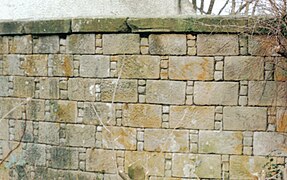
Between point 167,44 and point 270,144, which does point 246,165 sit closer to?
point 270,144

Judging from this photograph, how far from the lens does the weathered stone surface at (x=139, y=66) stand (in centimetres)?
598

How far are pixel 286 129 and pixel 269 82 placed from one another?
560 millimetres

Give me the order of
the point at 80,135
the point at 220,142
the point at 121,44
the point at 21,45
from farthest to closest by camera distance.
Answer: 1. the point at 21,45
2. the point at 80,135
3. the point at 121,44
4. the point at 220,142

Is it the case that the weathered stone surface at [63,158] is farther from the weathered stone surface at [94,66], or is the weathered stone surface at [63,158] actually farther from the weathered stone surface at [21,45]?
the weathered stone surface at [21,45]

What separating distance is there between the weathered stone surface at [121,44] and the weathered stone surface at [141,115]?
2.13 ft

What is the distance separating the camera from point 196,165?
594 cm

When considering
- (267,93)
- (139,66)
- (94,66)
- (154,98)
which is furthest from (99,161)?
(267,93)

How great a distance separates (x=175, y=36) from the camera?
5.91 meters

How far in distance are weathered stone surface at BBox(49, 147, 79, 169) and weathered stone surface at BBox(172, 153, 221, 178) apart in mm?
1253

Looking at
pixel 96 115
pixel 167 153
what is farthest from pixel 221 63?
pixel 96 115

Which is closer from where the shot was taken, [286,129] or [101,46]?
[286,129]

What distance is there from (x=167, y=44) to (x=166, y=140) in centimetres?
112

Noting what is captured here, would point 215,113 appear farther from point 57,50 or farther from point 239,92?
point 57,50

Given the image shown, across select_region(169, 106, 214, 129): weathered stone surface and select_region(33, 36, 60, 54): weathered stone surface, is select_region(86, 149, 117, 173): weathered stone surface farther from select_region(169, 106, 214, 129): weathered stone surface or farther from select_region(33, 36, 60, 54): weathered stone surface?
select_region(33, 36, 60, 54): weathered stone surface
